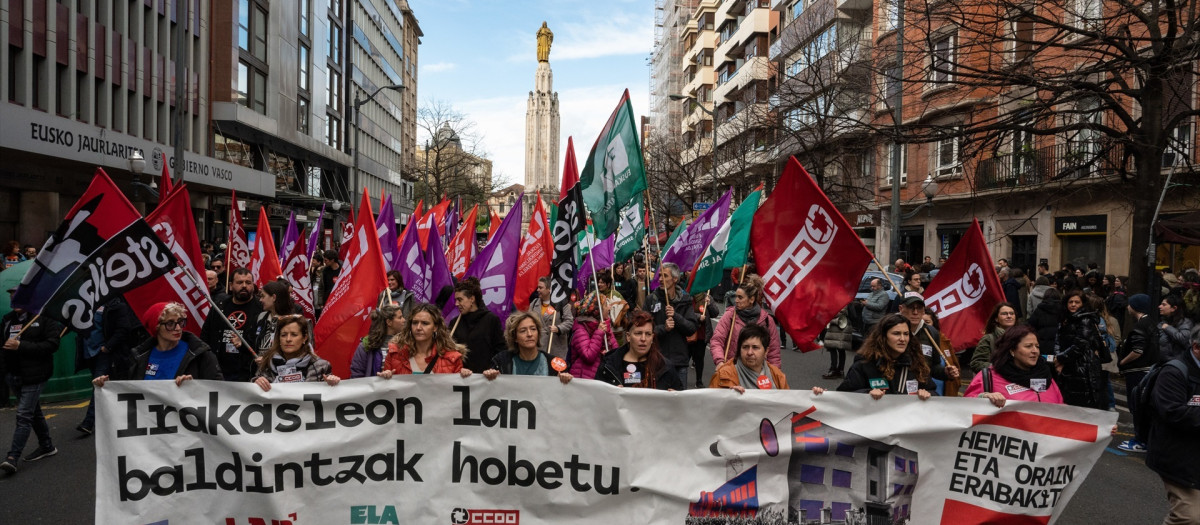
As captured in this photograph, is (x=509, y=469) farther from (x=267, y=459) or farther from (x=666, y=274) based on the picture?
(x=666, y=274)

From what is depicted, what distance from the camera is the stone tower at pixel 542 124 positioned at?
135 m

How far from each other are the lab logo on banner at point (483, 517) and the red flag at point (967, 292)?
469 centimetres

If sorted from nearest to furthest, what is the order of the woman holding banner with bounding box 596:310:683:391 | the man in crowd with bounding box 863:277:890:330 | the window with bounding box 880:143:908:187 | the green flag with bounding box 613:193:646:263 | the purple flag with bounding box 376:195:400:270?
the woman holding banner with bounding box 596:310:683:391 → the green flag with bounding box 613:193:646:263 → the man in crowd with bounding box 863:277:890:330 → the purple flag with bounding box 376:195:400:270 → the window with bounding box 880:143:908:187

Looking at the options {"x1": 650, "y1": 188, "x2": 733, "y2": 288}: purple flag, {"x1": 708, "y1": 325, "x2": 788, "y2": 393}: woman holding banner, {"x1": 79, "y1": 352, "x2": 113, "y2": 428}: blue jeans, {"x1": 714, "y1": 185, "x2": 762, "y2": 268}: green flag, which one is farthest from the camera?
{"x1": 650, "y1": 188, "x2": 733, "y2": 288}: purple flag

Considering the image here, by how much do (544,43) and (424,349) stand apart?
137445mm

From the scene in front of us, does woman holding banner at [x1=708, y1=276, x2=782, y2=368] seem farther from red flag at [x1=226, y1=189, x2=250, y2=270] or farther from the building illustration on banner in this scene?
red flag at [x1=226, y1=189, x2=250, y2=270]

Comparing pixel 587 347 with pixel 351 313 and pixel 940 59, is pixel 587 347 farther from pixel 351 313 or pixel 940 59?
pixel 940 59

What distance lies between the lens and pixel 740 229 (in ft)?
36.0

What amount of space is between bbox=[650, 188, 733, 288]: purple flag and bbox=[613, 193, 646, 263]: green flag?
117cm

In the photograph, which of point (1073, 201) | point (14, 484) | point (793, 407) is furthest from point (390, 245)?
point (1073, 201)

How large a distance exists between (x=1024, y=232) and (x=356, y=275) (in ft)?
74.7

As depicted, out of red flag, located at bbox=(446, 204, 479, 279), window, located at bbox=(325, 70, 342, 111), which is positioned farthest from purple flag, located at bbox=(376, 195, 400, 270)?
window, located at bbox=(325, 70, 342, 111)

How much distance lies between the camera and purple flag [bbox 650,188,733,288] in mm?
12547

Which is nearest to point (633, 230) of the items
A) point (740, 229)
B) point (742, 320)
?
point (742, 320)
